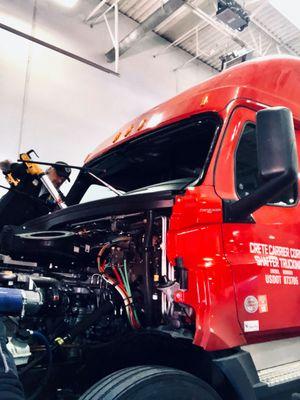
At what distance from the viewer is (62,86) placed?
7.46 m

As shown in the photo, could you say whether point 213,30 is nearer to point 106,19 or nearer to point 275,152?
point 106,19

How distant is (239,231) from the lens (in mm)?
2074

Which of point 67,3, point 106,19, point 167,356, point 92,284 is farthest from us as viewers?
point 106,19

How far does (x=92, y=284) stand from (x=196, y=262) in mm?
Answer: 796

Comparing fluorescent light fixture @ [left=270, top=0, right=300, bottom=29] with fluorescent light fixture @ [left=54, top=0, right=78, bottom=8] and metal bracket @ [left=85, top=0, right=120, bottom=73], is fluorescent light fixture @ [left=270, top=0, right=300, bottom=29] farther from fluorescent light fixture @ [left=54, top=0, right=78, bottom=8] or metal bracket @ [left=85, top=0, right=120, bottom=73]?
fluorescent light fixture @ [left=54, top=0, right=78, bottom=8]

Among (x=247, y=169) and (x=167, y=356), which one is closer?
(x=167, y=356)

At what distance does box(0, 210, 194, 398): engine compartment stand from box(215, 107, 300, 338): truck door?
306 millimetres

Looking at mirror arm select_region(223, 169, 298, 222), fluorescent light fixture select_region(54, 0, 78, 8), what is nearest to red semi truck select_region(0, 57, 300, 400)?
mirror arm select_region(223, 169, 298, 222)

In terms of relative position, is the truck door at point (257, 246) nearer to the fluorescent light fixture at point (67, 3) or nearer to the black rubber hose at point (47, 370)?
the black rubber hose at point (47, 370)

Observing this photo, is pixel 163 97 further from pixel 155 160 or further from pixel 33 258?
pixel 33 258

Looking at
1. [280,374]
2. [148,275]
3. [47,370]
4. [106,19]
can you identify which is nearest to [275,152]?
[148,275]

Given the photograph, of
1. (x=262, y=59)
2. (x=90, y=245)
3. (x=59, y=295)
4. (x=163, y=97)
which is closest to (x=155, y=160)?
(x=90, y=245)

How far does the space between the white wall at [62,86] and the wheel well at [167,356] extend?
4.99 m

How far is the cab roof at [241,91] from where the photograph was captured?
7.64 feet
